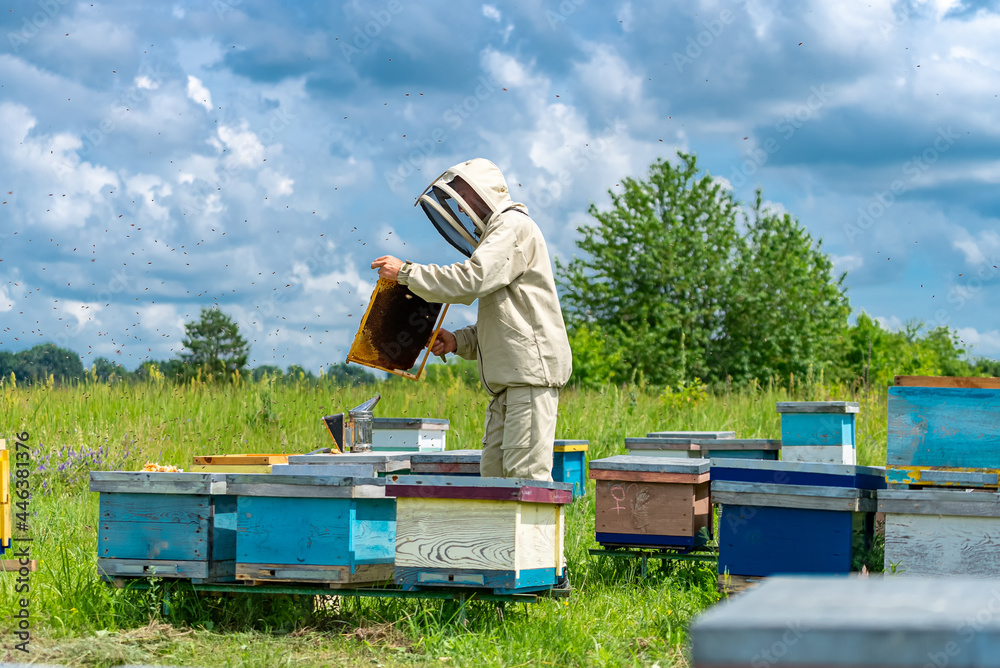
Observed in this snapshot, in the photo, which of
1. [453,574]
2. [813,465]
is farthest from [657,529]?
[453,574]

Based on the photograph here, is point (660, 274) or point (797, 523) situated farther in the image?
point (660, 274)

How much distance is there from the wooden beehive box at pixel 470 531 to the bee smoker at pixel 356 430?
1662 millimetres

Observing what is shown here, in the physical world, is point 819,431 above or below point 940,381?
below

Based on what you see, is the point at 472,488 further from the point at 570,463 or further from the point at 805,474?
the point at 570,463

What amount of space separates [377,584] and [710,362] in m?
27.0

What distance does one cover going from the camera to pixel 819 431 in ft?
23.1

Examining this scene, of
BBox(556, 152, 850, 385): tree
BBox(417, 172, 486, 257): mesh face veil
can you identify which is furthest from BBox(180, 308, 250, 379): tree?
BBox(556, 152, 850, 385): tree

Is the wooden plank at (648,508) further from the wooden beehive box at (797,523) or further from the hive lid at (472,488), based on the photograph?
the hive lid at (472,488)

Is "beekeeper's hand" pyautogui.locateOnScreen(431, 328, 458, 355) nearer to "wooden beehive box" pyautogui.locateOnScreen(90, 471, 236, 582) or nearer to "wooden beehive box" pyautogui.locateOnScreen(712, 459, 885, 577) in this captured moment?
"wooden beehive box" pyautogui.locateOnScreen(90, 471, 236, 582)

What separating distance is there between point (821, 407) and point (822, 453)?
36 cm

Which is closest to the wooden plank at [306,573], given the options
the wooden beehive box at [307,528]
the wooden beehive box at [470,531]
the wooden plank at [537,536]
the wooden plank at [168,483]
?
the wooden beehive box at [307,528]

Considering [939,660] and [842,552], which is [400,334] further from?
[939,660]

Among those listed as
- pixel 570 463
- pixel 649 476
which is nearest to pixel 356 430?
pixel 649 476

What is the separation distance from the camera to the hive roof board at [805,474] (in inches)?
181
